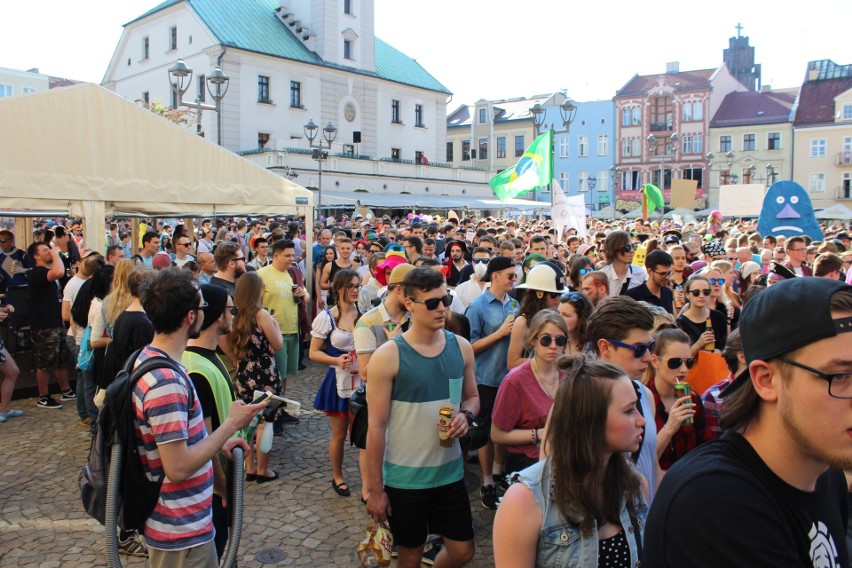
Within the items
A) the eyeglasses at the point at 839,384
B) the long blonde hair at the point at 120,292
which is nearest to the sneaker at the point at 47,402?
the long blonde hair at the point at 120,292

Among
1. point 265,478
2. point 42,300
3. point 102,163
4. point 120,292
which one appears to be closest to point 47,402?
point 42,300

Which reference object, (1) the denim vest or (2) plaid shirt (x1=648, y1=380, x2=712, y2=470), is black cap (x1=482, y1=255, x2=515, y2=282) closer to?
(2) plaid shirt (x1=648, y1=380, x2=712, y2=470)

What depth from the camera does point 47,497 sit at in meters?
5.33

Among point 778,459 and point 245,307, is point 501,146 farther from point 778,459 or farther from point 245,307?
point 778,459

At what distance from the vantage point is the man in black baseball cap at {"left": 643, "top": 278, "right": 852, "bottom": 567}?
1.39 metres

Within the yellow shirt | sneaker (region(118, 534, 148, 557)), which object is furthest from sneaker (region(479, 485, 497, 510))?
the yellow shirt

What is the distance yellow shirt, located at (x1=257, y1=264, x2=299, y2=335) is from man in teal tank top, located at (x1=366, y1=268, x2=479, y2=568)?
4314 mm

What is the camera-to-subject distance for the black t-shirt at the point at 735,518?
1.37 meters

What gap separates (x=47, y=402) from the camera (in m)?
7.95

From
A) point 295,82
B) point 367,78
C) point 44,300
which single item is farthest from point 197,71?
point 44,300

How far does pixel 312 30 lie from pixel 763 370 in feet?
162

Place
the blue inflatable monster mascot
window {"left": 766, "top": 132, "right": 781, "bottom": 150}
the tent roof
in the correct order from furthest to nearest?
window {"left": 766, "top": 132, "right": 781, "bottom": 150} < the blue inflatable monster mascot < the tent roof

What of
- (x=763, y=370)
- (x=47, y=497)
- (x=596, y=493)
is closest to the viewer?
(x=763, y=370)

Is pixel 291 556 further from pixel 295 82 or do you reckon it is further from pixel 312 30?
pixel 312 30
